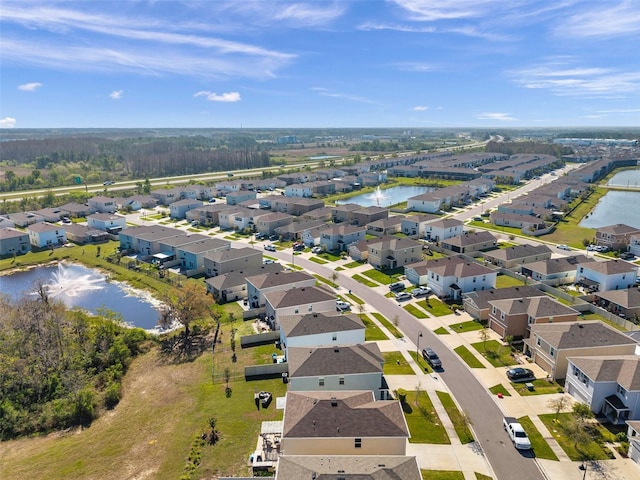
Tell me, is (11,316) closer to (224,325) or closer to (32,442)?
(32,442)

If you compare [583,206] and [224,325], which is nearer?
[224,325]

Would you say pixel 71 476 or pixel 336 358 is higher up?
pixel 336 358

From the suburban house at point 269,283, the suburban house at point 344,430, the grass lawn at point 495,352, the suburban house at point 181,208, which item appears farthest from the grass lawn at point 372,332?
the suburban house at point 181,208

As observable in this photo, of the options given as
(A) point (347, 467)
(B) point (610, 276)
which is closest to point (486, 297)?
(B) point (610, 276)

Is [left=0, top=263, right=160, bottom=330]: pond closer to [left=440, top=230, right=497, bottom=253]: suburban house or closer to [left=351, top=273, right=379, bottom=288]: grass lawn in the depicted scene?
[left=351, top=273, right=379, bottom=288]: grass lawn

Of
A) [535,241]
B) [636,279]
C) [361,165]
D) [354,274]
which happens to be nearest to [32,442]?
[354,274]

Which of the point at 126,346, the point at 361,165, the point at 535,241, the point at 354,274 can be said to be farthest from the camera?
the point at 361,165

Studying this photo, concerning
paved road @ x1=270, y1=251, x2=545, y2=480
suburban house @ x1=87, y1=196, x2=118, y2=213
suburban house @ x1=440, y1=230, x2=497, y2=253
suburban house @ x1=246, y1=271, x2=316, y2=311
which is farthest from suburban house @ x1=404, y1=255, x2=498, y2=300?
suburban house @ x1=87, y1=196, x2=118, y2=213

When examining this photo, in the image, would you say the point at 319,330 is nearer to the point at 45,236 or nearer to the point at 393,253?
the point at 393,253
